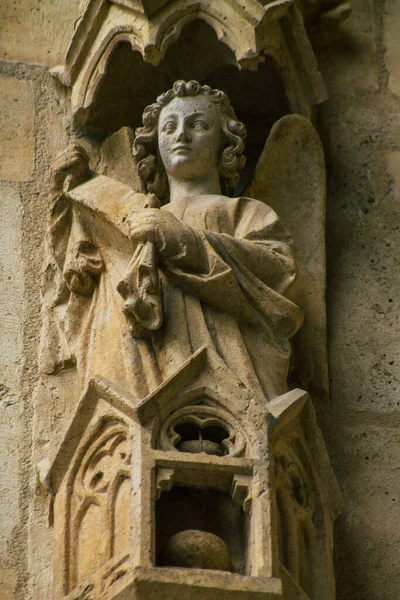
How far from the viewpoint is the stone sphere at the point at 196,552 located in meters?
4.04

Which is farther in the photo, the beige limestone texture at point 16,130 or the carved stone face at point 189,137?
the beige limestone texture at point 16,130

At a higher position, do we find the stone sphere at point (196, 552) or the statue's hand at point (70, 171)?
the statue's hand at point (70, 171)

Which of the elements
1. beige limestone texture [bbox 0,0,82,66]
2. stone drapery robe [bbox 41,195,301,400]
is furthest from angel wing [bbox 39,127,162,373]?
beige limestone texture [bbox 0,0,82,66]

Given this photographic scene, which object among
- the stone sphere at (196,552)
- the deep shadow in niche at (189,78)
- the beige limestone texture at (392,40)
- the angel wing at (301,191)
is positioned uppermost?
the beige limestone texture at (392,40)

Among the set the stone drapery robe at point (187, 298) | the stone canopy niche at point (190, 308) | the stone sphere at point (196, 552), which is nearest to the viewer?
the stone sphere at point (196, 552)

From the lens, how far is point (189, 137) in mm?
4922

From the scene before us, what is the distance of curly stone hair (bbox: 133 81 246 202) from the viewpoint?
16.4 ft


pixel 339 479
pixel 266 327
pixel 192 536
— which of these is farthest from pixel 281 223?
pixel 192 536

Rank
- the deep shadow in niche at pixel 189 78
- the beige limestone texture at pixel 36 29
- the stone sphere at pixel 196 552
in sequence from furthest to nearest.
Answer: the beige limestone texture at pixel 36 29 → the deep shadow in niche at pixel 189 78 → the stone sphere at pixel 196 552

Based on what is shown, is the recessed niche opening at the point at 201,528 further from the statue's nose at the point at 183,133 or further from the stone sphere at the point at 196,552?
the statue's nose at the point at 183,133

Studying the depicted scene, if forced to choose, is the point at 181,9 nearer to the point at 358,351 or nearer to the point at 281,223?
the point at 281,223

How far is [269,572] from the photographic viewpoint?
13.1ft

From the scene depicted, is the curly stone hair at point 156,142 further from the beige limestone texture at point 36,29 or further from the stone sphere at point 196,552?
the stone sphere at point 196,552

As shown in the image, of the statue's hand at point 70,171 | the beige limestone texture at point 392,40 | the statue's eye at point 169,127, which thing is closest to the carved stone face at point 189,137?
the statue's eye at point 169,127
